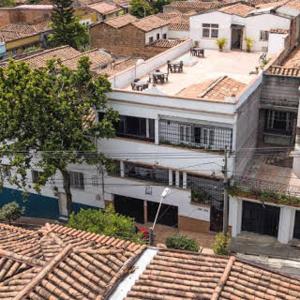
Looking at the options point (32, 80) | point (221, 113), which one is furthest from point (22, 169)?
point (221, 113)

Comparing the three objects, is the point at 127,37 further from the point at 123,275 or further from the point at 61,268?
the point at 61,268

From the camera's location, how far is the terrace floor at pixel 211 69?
101 feet

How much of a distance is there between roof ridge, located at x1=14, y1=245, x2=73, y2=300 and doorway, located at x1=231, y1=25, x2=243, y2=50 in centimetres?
3141

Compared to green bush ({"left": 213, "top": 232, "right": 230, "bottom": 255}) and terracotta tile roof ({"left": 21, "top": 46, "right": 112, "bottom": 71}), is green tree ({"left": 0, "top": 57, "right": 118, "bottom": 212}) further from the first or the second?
terracotta tile roof ({"left": 21, "top": 46, "right": 112, "bottom": 71})

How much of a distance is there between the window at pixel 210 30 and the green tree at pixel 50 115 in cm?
1788

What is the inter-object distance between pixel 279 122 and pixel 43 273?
21.3m

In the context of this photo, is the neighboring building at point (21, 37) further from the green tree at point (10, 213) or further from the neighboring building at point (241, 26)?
the green tree at point (10, 213)

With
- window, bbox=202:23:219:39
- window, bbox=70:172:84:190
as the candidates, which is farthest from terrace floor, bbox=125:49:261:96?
window, bbox=70:172:84:190

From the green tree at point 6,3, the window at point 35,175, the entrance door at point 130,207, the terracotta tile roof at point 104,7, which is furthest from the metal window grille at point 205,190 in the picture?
the green tree at point 6,3

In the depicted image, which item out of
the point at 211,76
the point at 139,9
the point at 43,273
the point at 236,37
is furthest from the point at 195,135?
the point at 139,9

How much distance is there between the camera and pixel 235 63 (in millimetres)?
36281

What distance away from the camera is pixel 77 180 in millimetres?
30031

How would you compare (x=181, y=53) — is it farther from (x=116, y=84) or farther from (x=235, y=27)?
(x=116, y=84)

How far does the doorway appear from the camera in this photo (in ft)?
132
